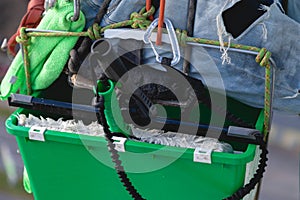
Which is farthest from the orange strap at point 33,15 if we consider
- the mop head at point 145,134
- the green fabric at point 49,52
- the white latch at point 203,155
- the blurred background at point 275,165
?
the blurred background at point 275,165

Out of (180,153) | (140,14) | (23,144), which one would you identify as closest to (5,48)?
(23,144)

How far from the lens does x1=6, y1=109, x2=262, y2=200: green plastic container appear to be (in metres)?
0.92

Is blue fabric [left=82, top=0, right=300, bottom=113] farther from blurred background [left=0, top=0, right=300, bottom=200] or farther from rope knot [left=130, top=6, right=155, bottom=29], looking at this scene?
blurred background [left=0, top=0, right=300, bottom=200]

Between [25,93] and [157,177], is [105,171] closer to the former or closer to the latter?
[157,177]

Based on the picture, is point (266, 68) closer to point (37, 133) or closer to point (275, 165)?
point (37, 133)

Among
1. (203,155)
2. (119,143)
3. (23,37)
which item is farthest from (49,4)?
(203,155)

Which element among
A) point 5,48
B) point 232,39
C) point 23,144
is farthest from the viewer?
point 5,48

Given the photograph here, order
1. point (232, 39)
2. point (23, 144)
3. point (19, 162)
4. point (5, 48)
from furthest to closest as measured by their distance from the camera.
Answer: point (19, 162) < point (5, 48) < point (23, 144) < point (232, 39)

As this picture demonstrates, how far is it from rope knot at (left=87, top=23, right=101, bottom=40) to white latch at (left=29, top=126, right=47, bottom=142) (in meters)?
0.19

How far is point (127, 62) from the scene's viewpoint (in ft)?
3.18

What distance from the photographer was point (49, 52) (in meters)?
1.01

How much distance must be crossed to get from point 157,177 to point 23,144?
0.26 metres

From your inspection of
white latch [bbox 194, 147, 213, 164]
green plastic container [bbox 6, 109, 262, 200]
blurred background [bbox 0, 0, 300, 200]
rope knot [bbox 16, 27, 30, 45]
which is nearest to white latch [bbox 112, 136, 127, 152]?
green plastic container [bbox 6, 109, 262, 200]

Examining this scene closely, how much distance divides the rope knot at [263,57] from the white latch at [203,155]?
17cm
